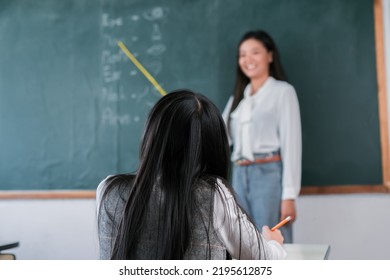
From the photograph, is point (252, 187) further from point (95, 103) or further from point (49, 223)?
point (49, 223)

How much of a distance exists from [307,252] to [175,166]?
685mm

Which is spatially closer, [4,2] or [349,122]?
[349,122]

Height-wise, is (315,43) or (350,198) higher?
(315,43)

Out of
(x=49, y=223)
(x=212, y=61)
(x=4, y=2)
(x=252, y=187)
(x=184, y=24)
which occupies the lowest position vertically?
(x=49, y=223)

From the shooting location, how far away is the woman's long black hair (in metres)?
1.10

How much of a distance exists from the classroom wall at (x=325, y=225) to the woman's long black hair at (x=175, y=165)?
1.72 m

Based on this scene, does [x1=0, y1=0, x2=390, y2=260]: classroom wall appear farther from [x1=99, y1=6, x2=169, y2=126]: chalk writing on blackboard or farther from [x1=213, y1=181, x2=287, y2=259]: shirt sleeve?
[x1=213, y1=181, x2=287, y2=259]: shirt sleeve

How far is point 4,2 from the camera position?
10.6 feet

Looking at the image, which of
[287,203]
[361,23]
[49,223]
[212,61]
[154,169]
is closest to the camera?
[154,169]

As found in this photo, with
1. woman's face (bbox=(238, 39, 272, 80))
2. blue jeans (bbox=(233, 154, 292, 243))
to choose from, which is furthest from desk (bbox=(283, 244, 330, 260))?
woman's face (bbox=(238, 39, 272, 80))

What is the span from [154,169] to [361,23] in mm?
1954

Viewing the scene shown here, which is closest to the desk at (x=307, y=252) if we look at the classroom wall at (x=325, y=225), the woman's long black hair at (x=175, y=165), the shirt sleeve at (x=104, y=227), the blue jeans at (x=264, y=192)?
the woman's long black hair at (x=175, y=165)

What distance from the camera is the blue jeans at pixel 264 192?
100 inches
